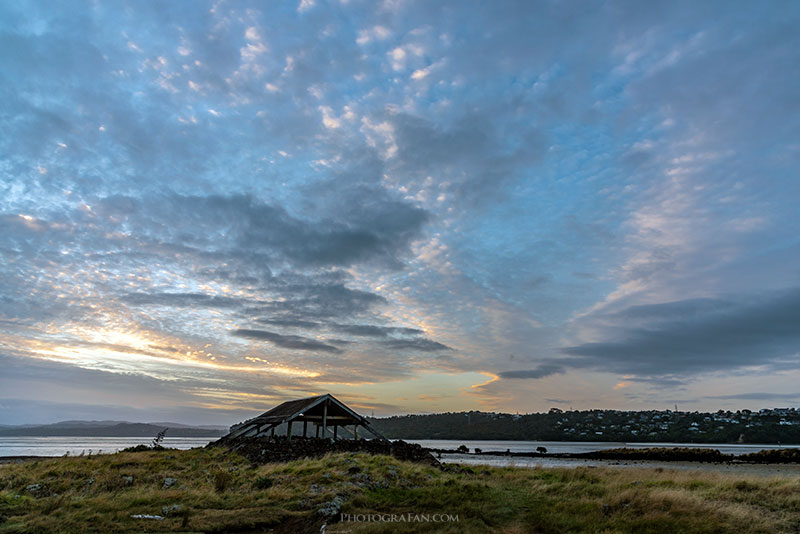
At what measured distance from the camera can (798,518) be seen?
1372cm

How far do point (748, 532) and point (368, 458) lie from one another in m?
17.5

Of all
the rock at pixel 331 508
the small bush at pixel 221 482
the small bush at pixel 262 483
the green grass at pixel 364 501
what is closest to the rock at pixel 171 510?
the green grass at pixel 364 501

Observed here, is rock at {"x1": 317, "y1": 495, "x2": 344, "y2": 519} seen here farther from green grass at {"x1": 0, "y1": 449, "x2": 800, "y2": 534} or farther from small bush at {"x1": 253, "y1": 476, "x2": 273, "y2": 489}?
small bush at {"x1": 253, "y1": 476, "x2": 273, "y2": 489}

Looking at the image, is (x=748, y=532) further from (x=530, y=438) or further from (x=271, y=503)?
(x=530, y=438)

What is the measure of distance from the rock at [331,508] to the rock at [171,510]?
433 cm

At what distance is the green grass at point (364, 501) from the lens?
1246 cm

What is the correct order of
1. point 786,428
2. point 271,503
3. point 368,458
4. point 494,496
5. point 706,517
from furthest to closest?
1. point 786,428
2. point 368,458
3. point 494,496
4. point 271,503
5. point 706,517

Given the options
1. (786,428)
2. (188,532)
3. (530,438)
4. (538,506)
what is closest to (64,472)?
(188,532)

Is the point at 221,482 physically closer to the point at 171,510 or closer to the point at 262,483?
the point at 262,483

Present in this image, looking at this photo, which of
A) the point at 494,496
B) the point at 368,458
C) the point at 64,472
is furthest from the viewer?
the point at 368,458

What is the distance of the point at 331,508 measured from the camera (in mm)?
14383

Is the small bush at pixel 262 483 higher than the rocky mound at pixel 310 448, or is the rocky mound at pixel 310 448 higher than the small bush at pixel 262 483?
the rocky mound at pixel 310 448

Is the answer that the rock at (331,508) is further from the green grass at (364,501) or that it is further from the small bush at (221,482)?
the small bush at (221,482)

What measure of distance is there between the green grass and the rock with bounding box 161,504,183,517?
181 millimetres
